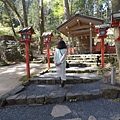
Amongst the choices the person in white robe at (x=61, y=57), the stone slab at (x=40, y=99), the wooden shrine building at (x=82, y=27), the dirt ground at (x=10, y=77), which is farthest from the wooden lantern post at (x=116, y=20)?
the wooden shrine building at (x=82, y=27)

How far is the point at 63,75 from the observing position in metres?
4.19

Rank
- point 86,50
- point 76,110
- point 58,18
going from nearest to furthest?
point 76,110
point 86,50
point 58,18

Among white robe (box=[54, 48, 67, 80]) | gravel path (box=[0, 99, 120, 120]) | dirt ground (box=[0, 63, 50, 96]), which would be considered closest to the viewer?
gravel path (box=[0, 99, 120, 120])

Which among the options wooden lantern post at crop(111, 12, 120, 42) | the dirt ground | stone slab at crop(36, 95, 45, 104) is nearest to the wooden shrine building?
the dirt ground

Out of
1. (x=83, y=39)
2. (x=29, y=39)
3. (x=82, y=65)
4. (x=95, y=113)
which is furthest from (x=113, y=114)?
(x=83, y=39)

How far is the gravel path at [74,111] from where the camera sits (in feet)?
9.12

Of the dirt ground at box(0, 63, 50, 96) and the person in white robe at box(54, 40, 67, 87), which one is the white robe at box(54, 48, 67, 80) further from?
the dirt ground at box(0, 63, 50, 96)

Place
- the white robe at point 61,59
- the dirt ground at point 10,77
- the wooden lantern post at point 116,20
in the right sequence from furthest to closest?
1. the dirt ground at point 10,77
2. the white robe at point 61,59
3. the wooden lantern post at point 116,20

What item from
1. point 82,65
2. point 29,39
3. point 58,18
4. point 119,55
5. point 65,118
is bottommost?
point 65,118

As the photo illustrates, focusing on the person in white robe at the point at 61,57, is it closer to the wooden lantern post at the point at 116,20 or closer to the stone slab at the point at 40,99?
the stone slab at the point at 40,99

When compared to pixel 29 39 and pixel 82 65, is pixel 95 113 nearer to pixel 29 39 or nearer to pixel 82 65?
pixel 29 39

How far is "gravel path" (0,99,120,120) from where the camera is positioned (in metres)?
2.78

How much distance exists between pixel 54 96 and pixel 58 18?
2738 centimetres

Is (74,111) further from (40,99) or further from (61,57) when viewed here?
(61,57)
